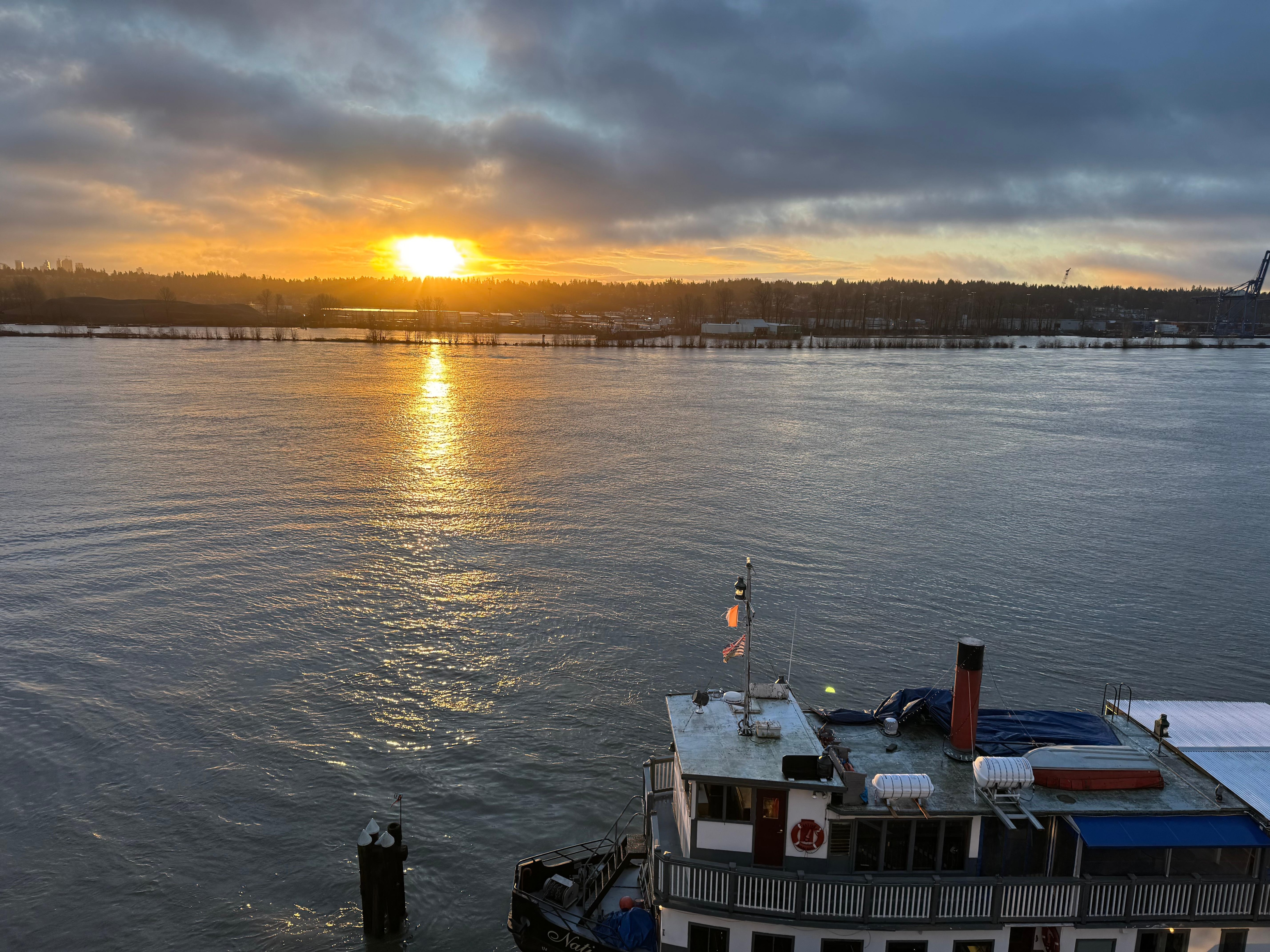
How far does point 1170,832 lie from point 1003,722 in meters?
3.06

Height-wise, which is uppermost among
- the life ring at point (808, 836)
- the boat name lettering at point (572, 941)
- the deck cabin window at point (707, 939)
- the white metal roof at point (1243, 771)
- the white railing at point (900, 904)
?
the white metal roof at point (1243, 771)

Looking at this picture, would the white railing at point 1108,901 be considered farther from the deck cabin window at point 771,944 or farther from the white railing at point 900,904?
the deck cabin window at point 771,944

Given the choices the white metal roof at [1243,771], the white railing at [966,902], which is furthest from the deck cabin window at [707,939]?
the white metal roof at [1243,771]

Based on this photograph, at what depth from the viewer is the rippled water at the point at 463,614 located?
58.0ft

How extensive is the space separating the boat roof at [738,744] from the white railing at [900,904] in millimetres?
1654

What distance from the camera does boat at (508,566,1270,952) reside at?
1152cm

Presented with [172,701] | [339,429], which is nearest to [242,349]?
[339,429]

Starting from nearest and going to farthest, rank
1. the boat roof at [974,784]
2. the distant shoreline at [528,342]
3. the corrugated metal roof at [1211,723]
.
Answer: the boat roof at [974,784] < the corrugated metal roof at [1211,723] < the distant shoreline at [528,342]

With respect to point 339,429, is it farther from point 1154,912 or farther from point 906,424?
point 1154,912

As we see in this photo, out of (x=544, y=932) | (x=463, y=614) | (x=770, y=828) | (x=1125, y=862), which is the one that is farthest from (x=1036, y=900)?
(x=463, y=614)

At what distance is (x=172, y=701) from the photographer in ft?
76.4

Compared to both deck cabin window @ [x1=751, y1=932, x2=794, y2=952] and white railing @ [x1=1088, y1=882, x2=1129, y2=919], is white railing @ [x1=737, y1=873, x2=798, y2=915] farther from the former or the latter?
white railing @ [x1=1088, y1=882, x2=1129, y2=919]

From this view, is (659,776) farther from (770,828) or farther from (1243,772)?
(1243,772)

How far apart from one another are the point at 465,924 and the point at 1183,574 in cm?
3308
